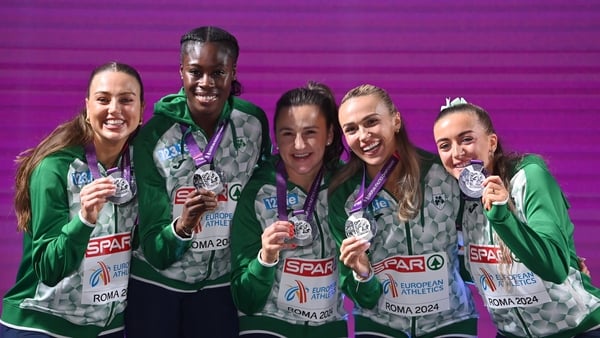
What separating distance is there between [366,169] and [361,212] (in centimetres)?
25

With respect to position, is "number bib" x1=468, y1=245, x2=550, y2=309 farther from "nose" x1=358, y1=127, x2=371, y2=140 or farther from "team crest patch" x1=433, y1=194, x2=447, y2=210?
"nose" x1=358, y1=127, x2=371, y2=140

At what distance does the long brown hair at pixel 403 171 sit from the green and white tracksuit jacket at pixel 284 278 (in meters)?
0.15

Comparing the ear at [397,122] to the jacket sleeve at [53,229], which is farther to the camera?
the ear at [397,122]

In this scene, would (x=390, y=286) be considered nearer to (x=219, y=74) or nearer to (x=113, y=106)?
(x=219, y=74)

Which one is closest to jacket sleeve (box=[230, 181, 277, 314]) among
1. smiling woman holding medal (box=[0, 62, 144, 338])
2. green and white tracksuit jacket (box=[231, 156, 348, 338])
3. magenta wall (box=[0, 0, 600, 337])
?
green and white tracksuit jacket (box=[231, 156, 348, 338])

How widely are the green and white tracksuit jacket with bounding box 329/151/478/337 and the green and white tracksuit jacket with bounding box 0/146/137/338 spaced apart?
89 cm

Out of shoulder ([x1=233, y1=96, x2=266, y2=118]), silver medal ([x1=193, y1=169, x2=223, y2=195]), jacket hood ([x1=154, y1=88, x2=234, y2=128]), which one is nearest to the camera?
silver medal ([x1=193, y1=169, x2=223, y2=195])

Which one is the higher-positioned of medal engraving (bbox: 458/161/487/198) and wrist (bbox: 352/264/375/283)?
medal engraving (bbox: 458/161/487/198)

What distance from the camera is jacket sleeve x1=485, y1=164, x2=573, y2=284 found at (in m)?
2.94

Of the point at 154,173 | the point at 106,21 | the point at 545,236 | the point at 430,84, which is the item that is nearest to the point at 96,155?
the point at 154,173

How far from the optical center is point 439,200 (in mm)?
3369

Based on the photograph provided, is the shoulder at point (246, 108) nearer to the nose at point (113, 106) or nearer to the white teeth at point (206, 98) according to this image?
the white teeth at point (206, 98)

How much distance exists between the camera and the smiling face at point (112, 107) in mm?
3295

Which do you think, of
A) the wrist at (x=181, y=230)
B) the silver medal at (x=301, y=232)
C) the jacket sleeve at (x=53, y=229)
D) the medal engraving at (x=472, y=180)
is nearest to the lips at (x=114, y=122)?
the jacket sleeve at (x=53, y=229)
